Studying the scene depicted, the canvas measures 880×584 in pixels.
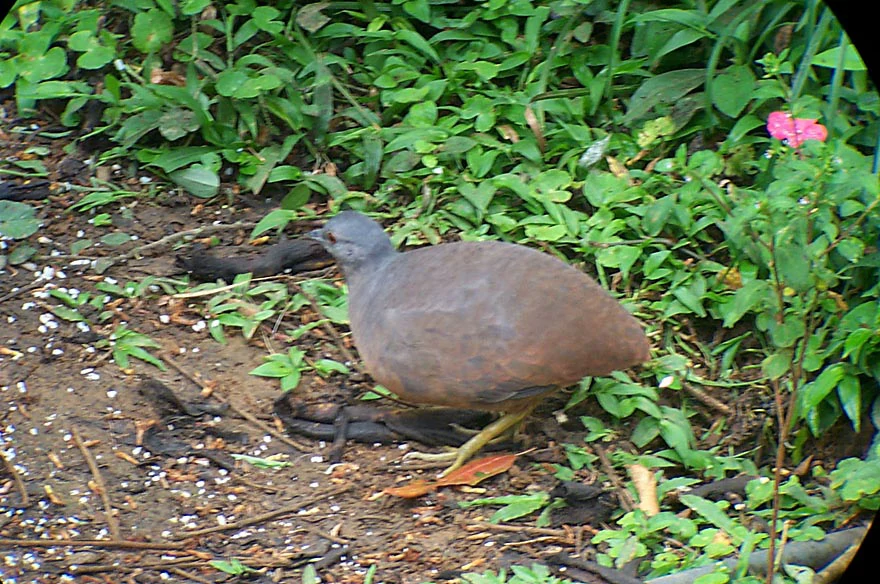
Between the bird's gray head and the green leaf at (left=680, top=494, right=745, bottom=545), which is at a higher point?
the bird's gray head

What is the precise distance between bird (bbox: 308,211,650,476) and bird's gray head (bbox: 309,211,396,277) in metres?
0.28

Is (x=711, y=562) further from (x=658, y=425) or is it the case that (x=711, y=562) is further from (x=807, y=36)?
(x=807, y=36)

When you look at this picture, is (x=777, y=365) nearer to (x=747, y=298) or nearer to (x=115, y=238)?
(x=747, y=298)

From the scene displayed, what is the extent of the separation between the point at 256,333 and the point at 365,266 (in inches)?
28.8

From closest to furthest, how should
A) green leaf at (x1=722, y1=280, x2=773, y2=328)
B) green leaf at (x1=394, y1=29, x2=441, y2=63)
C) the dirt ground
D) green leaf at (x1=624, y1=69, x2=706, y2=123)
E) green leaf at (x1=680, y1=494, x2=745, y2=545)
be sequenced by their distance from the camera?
green leaf at (x1=680, y1=494, x2=745, y2=545), the dirt ground, green leaf at (x1=722, y1=280, x2=773, y2=328), green leaf at (x1=624, y1=69, x2=706, y2=123), green leaf at (x1=394, y1=29, x2=441, y2=63)

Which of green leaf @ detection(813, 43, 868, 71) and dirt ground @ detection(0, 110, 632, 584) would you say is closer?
dirt ground @ detection(0, 110, 632, 584)

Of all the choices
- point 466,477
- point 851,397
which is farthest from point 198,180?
point 851,397

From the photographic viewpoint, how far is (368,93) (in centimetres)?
630

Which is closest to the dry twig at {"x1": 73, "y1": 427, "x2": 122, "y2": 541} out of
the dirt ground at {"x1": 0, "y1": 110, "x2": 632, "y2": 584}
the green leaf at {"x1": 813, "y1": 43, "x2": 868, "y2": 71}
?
the dirt ground at {"x1": 0, "y1": 110, "x2": 632, "y2": 584}

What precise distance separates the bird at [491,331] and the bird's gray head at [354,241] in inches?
11.0

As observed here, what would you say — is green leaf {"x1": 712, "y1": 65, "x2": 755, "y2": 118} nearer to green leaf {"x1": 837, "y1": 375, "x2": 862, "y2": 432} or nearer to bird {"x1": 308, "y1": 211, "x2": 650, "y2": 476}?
bird {"x1": 308, "y1": 211, "x2": 650, "y2": 476}

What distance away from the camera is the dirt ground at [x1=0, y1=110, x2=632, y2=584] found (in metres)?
4.15

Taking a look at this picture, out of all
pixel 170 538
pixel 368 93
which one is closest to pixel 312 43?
pixel 368 93

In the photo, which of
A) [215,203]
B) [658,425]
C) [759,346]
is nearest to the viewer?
[658,425]
